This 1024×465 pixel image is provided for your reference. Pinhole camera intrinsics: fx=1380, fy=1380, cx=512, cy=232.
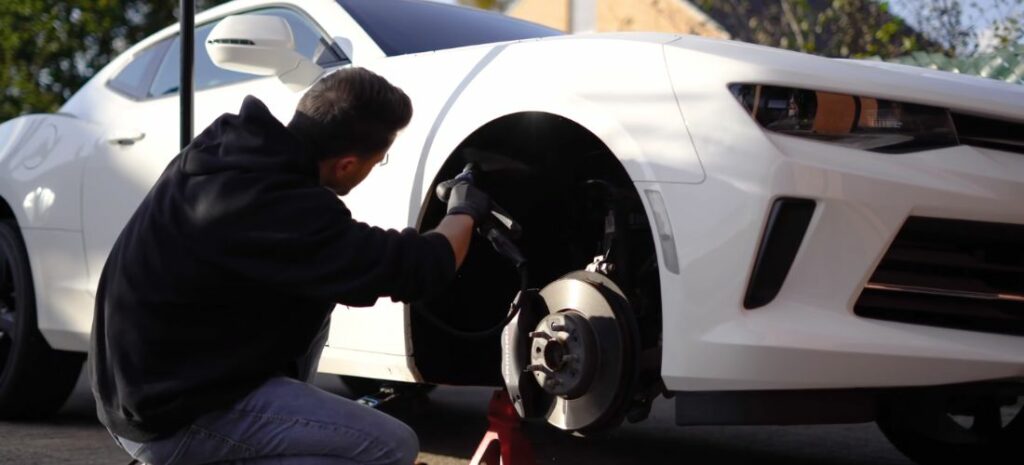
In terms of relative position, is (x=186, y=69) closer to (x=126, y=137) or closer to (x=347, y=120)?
(x=126, y=137)

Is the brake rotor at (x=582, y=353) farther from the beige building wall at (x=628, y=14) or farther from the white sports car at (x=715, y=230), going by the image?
the beige building wall at (x=628, y=14)

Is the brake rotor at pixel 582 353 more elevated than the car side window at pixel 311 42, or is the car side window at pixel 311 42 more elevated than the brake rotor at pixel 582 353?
the car side window at pixel 311 42

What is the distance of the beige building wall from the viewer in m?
19.8

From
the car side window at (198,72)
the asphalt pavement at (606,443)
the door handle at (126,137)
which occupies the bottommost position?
the asphalt pavement at (606,443)

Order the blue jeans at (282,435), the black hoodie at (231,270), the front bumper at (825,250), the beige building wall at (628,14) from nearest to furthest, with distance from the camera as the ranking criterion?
1. the black hoodie at (231,270)
2. the blue jeans at (282,435)
3. the front bumper at (825,250)
4. the beige building wall at (628,14)

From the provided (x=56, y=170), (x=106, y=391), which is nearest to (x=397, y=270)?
(x=106, y=391)

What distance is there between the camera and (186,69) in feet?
14.4

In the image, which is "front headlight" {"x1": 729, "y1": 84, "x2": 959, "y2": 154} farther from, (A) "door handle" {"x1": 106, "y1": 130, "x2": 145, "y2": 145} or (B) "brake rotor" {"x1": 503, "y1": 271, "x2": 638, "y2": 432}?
(A) "door handle" {"x1": 106, "y1": 130, "x2": 145, "y2": 145}

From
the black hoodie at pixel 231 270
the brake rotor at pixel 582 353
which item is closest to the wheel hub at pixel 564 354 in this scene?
the brake rotor at pixel 582 353

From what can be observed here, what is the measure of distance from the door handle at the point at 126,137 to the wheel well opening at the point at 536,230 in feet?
4.85

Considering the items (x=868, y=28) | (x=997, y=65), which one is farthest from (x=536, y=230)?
(x=868, y=28)

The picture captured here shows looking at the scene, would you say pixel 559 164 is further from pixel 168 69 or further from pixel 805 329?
pixel 168 69

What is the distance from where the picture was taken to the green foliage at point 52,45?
18.8 metres

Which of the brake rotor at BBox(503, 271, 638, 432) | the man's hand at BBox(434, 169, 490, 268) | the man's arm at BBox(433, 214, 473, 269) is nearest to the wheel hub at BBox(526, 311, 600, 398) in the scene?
the brake rotor at BBox(503, 271, 638, 432)
